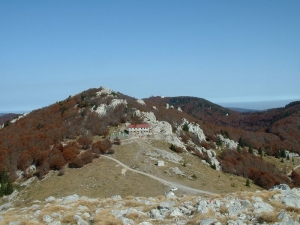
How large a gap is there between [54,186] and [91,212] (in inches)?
1604

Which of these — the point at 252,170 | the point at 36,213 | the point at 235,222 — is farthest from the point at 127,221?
the point at 252,170

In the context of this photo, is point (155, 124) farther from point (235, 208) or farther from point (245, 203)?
point (235, 208)

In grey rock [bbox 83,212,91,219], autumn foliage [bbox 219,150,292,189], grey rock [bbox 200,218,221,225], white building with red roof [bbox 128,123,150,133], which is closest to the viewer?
grey rock [bbox 200,218,221,225]

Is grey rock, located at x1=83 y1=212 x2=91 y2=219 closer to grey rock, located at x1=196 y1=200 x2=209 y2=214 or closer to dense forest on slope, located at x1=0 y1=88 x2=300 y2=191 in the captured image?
grey rock, located at x1=196 y1=200 x2=209 y2=214

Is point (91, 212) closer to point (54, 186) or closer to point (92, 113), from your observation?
point (54, 186)

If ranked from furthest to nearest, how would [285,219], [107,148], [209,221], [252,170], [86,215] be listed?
[252,170] < [107,148] < [86,215] < [209,221] < [285,219]

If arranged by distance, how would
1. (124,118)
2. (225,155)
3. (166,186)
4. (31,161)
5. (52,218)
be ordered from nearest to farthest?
(52,218), (166,186), (31,161), (124,118), (225,155)

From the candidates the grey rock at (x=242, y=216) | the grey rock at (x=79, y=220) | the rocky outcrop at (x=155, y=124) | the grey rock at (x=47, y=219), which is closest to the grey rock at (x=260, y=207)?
the grey rock at (x=242, y=216)

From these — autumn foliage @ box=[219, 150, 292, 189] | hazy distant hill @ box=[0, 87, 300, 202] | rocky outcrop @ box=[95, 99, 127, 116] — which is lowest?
autumn foliage @ box=[219, 150, 292, 189]

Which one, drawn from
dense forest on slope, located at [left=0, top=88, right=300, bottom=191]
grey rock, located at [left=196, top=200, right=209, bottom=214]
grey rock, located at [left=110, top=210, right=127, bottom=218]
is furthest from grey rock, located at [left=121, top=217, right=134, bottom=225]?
dense forest on slope, located at [left=0, top=88, right=300, bottom=191]

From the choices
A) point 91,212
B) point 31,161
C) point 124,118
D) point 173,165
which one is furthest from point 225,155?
point 91,212

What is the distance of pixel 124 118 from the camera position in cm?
10194

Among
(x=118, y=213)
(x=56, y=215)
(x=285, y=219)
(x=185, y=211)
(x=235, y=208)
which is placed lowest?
(x=56, y=215)

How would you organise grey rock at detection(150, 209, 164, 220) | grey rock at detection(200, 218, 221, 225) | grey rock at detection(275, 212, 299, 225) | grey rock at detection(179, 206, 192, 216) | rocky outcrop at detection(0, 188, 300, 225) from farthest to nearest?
grey rock at detection(179, 206, 192, 216), grey rock at detection(150, 209, 164, 220), rocky outcrop at detection(0, 188, 300, 225), grey rock at detection(200, 218, 221, 225), grey rock at detection(275, 212, 299, 225)
